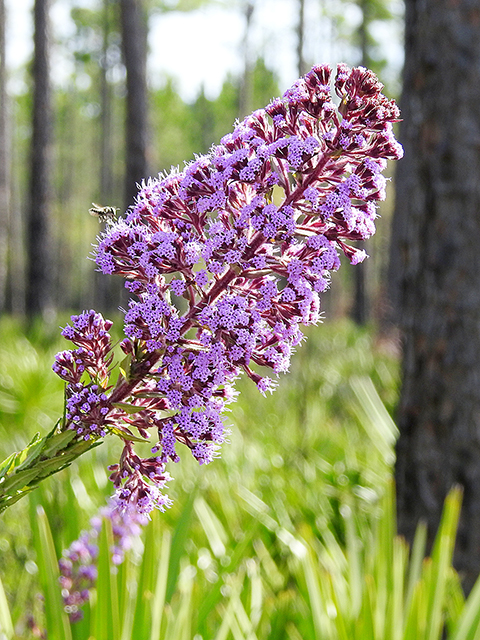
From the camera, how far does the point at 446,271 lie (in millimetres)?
4152

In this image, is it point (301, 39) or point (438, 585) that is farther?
point (301, 39)

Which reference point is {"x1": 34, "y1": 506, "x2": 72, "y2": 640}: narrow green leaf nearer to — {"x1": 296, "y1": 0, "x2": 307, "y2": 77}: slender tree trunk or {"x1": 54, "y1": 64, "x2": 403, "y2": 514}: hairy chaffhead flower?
{"x1": 54, "y1": 64, "x2": 403, "y2": 514}: hairy chaffhead flower

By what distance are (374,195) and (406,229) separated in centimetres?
328

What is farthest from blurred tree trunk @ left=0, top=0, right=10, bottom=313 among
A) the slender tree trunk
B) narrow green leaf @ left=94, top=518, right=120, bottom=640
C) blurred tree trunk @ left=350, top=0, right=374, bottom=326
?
narrow green leaf @ left=94, top=518, right=120, bottom=640

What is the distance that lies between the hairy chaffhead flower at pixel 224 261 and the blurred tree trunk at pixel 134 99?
13.8m

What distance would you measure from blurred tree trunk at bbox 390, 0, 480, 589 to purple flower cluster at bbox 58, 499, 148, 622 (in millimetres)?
2219

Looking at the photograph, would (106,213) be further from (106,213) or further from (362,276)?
(362,276)

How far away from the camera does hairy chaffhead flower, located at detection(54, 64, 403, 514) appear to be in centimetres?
118

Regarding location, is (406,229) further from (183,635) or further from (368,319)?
(368,319)

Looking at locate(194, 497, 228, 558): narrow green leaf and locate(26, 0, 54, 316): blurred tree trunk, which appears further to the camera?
locate(26, 0, 54, 316): blurred tree trunk

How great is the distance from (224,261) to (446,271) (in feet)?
10.6

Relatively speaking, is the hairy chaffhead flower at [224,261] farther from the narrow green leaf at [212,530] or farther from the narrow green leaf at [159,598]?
the narrow green leaf at [212,530]

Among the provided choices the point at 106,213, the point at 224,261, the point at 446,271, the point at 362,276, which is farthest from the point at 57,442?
the point at 362,276

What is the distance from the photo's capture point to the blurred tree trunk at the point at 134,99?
48.3ft
